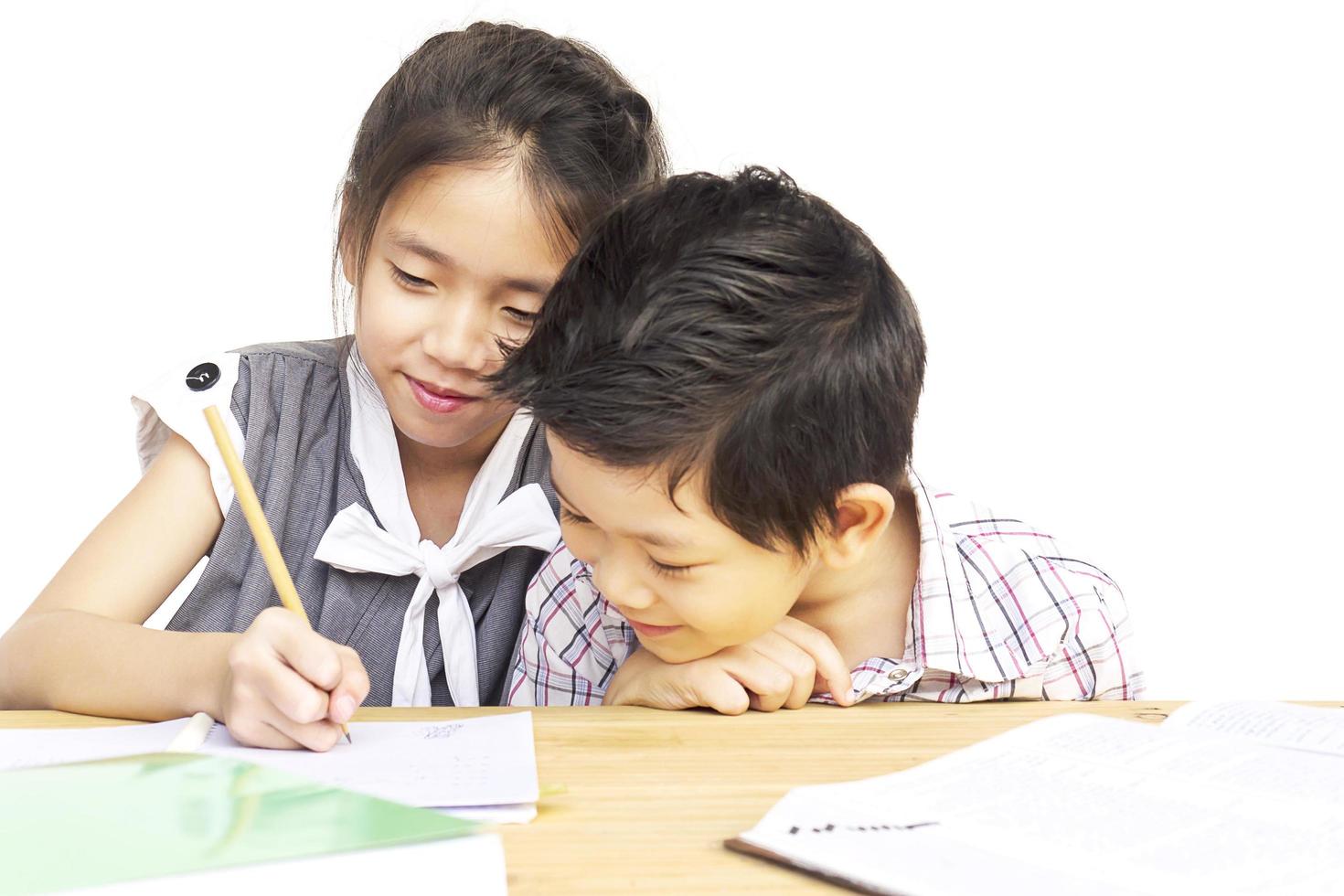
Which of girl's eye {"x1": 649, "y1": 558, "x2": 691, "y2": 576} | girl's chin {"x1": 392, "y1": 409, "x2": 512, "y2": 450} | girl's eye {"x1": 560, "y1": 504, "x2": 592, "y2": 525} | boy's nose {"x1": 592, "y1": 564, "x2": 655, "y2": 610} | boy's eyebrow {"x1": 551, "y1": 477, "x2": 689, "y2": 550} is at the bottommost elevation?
boy's nose {"x1": 592, "y1": 564, "x2": 655, "y2": 610}

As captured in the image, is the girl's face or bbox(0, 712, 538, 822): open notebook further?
the girl's face

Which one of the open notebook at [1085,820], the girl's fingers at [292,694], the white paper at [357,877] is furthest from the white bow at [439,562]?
the white paper at [357,877]

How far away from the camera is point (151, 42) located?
6.22 ft

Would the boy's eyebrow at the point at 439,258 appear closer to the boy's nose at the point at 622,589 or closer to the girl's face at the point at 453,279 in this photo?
the girl's face at the point at 453,279

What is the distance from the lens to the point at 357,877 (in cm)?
46

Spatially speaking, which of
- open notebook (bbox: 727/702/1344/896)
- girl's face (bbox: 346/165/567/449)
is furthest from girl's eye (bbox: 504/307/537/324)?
open notebook (bbox: 727/702/1344/896)

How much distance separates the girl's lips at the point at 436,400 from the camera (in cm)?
109

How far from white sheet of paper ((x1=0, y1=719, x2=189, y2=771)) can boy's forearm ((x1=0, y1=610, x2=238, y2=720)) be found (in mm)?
26

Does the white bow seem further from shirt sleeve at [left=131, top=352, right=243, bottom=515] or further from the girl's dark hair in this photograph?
the girl's dark hair

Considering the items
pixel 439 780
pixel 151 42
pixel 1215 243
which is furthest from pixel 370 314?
pixel 1215 243

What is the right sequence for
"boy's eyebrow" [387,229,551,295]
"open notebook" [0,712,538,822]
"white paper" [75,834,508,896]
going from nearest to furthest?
"white paper" [75,834,508,896] < "open notebook" [0,712,538,822] < "boy's eyebrow" [387,229,551,295]

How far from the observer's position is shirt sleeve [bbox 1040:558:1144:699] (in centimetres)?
96

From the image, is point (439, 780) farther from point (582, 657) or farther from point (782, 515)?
point (582, 657)

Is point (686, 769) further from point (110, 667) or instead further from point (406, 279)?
point (406, 279)
